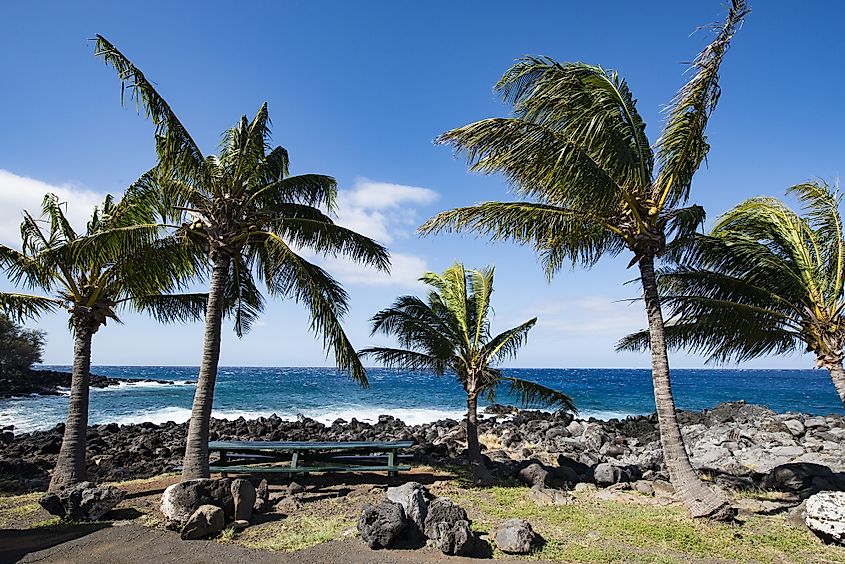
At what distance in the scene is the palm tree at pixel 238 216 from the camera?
329 inches

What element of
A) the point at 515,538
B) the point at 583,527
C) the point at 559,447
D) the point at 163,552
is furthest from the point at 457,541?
the point at 559,447

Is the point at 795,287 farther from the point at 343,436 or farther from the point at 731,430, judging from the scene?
the point at 343,436

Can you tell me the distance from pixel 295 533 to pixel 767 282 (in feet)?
29.7

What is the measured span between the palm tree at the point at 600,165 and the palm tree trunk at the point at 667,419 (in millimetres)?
17

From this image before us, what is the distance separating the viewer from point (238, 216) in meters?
8.87

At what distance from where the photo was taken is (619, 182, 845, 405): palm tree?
799 cm

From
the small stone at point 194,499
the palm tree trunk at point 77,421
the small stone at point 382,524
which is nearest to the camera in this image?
the small stone at point 382,524

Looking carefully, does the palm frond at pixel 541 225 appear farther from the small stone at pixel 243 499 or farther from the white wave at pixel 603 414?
Answer: the white wave at pixel 603 414

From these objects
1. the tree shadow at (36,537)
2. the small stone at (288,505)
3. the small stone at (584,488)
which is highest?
the tree shadow at (36,537)

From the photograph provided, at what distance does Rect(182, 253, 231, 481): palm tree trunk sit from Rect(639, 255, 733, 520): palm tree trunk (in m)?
7.53

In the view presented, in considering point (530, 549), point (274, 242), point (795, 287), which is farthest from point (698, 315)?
point (274, 242)

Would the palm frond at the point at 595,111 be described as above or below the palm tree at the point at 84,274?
above

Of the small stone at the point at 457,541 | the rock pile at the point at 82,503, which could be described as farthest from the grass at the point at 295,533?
the rock pile at the point at 82,503

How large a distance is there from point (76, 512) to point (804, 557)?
10.1 m
